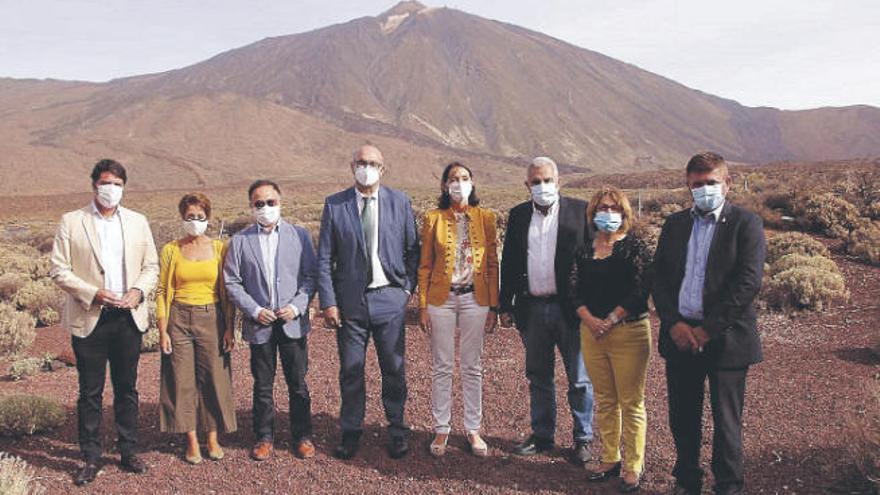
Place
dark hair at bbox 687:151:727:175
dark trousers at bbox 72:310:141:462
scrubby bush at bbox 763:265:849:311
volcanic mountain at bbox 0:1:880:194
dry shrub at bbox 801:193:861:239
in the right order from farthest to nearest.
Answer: volcanic mountain at bbox 0:1:880:194 < dry shrub at bbox 801:193:861:239 < scrubby bush at bbox 763:265:849:311 < dark trousers at bbox 72:310:141:462 < dark hair at bbox 687:151:727:175

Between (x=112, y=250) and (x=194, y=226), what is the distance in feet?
1.68

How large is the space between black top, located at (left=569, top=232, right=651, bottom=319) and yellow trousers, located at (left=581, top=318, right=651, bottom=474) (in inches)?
5.1

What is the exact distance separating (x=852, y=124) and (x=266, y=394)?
178m

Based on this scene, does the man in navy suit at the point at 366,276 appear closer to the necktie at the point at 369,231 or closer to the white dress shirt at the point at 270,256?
the necktie at the point at 369,231

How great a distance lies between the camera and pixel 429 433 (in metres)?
5.30

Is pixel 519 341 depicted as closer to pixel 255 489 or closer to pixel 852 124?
pixel 255 489

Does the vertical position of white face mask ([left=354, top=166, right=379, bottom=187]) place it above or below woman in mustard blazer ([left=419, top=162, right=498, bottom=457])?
above

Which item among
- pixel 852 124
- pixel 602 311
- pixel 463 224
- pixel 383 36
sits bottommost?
pixel 602 311

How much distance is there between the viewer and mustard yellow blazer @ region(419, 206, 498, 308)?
4.52 metres

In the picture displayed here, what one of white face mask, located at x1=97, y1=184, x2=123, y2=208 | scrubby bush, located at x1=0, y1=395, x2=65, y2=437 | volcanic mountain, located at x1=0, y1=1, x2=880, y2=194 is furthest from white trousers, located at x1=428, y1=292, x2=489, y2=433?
volcanic mountain, located at x1=0, y1=1, x2=880, y2=194

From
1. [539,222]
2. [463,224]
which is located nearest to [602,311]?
[539,222]

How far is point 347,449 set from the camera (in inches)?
186

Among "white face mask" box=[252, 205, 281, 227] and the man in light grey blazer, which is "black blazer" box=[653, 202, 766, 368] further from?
"white face mask" box=[252, 205, 281, 227]

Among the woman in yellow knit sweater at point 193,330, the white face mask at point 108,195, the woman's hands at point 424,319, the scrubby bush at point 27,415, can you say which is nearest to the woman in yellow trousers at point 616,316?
the woman's hands at point 424,319
